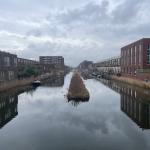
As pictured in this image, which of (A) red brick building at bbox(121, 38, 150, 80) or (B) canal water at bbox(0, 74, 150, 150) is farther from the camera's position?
(A) red brick building at bbox(121, 38, 150, 80)

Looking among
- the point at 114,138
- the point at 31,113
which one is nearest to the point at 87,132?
the point at 114,138

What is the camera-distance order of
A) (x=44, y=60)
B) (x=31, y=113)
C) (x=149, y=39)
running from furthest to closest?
1. (x=44, y=60)
2. (x=149, y=39)
3. (x=31, y=113)

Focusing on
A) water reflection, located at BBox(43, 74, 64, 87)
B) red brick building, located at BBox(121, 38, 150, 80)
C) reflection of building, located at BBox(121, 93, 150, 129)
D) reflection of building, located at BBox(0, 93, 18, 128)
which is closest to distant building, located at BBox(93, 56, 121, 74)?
red brick building, located at BBox(121, 38, 150, 80)

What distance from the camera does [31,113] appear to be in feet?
71.2

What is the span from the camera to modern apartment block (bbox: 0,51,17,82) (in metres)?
44.4

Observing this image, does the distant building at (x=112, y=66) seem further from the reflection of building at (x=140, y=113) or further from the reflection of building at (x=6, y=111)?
the reflection of building at (x=6, y=111)

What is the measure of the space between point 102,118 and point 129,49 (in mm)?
41232

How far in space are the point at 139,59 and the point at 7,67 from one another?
24.3 metres

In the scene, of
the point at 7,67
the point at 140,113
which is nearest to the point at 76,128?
the point at 140,113

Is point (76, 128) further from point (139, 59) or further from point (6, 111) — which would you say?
point (139, 59)

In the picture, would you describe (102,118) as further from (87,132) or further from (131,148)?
(131,148)

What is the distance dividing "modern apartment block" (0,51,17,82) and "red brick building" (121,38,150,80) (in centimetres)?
2333

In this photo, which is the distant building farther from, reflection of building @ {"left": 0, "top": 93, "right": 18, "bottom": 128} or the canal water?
the canal water

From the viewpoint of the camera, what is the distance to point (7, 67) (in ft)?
156
